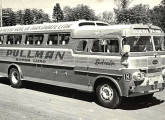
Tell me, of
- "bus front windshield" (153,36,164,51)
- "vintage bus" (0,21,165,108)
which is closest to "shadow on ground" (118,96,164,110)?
"vintage bus" (0,21,165,108)

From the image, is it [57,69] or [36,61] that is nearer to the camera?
[57,69]

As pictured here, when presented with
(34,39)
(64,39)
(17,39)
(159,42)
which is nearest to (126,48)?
(159,42)

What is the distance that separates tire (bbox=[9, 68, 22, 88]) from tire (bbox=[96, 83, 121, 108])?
4784mm

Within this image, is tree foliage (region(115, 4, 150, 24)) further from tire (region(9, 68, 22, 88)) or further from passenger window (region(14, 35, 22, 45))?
tire (region(9, 68, 22, 88))

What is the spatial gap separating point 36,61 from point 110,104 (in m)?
4.24

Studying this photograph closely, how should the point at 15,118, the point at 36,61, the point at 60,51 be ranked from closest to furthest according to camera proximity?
the point at 15,118 < the point at 60,51 < the point at 36,61

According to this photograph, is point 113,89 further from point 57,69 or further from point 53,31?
point 53,31

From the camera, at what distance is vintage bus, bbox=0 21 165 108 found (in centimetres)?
889

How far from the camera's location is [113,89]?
9.24m

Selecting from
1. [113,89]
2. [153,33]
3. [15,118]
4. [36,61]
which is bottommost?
[15,118]

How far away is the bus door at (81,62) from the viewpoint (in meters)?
10.1

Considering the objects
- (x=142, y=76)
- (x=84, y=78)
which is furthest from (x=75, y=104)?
(x=142, y=76)

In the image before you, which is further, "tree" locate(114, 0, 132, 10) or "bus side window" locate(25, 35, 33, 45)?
"tree" locate(114, 0, 132, 10)

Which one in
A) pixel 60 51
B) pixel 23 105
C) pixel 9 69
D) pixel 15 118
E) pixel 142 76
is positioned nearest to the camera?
pixel 15 118
